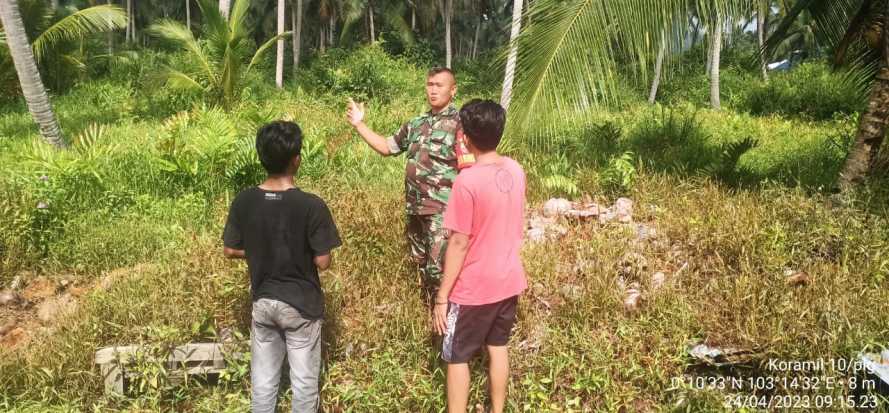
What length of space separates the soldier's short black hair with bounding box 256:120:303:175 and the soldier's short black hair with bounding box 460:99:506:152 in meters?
0.71

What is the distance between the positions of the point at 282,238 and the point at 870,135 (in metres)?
4.46

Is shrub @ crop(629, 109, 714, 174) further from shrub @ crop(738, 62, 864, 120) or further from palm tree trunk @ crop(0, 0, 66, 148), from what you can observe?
palm tree trunk @ crop(0, 0, 66, 148)

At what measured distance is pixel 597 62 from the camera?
3863mm

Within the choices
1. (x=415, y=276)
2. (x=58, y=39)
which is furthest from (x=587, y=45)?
(x=58, y=39)

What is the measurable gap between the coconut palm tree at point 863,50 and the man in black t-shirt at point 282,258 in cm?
417

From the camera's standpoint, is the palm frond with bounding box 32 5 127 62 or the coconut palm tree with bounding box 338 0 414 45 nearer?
the palm frond with bounding box 32 5 127 62

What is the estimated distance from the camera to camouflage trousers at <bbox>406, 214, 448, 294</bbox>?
3156 mm

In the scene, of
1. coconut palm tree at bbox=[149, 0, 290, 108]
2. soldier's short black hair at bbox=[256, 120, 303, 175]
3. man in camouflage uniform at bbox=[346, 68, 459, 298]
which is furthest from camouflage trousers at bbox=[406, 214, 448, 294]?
coconut palm tree at bbox=[149, 0, 290, 108]

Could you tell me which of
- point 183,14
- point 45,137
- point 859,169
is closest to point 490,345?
point 859,169

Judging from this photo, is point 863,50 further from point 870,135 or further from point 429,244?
point 429,244

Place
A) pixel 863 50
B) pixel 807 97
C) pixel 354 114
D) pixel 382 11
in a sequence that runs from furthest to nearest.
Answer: pixel 382 11
pixel 807 97
pixel 863 50
pixel 354 114

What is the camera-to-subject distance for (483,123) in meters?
2.37

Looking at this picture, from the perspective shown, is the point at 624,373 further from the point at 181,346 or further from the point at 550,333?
the point at 181,346

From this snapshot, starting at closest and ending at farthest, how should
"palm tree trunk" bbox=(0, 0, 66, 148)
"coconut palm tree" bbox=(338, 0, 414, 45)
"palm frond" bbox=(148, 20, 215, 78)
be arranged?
"palm tree trunk" bbox=(0, 0, 66, 148), "palm frond" bbox=(148, 20, 215, 78), "coconut palm tree" bbox=(338, 0, 414, 45)
